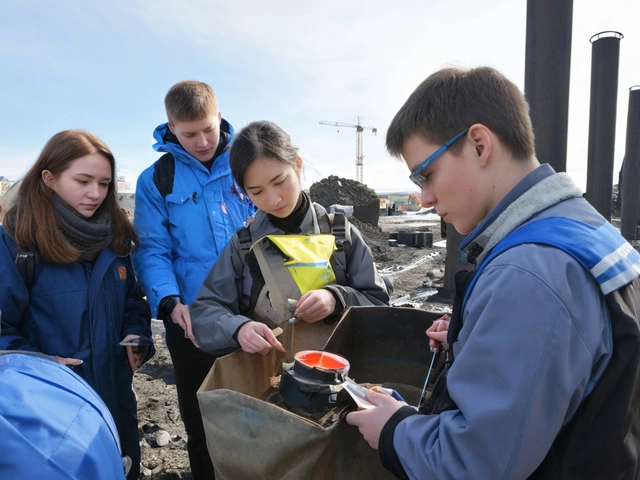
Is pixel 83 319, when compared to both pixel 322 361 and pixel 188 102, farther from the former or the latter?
pixel 322 361

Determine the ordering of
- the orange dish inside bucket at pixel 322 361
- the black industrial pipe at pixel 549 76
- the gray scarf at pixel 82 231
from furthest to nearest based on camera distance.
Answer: the black industrial pipe at pixel 549 76
the gray scarf at pixel 82 231
the orange dish inside bucket at pixel 322 361

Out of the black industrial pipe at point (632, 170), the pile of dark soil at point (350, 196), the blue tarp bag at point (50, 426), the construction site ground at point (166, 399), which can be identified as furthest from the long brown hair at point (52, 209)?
the pile of dark soil at point (350, 196)

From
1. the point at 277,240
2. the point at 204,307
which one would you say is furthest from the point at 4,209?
the point at 277,240

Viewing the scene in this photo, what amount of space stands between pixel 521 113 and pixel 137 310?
6.71 ft

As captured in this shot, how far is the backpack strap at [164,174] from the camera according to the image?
7.79ft

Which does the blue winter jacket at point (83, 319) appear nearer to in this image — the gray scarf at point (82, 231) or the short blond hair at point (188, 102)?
the gray scarf at point (82, 231)

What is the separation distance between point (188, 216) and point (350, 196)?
48.4ft

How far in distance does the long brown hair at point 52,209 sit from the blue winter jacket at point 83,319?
0.07m

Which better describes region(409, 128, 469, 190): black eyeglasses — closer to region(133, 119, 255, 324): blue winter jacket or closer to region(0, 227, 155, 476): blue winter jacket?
region(133, 119, 255, 324): blue winter jacket

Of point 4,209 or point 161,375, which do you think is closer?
point 4,209

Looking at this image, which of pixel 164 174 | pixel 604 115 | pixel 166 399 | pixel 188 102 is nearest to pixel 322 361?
pixel 164 174

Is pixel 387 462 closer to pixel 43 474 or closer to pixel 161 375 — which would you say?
pixel 43 474

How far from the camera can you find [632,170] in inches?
417

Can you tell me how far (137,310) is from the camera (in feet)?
7.68
